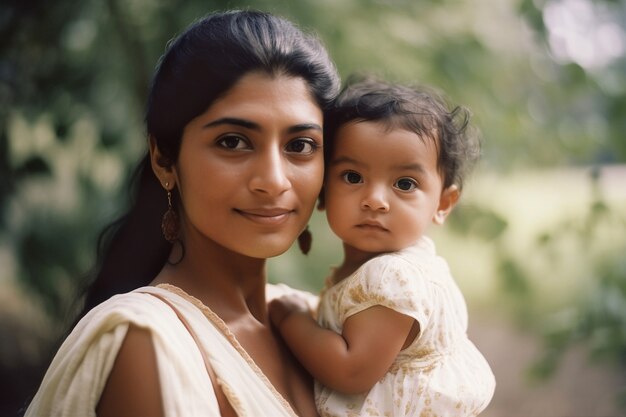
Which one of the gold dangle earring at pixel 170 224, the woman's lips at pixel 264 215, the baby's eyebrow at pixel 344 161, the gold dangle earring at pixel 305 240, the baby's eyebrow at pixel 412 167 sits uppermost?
the baby's eyebrow at pixel 412 167

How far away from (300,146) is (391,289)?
1.31 feet

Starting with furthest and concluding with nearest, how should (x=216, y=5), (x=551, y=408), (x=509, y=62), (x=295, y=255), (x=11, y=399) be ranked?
(x=551, y=408) < (x=11, y=399) < (x=509, y=62) < (x=295, y=255) < (x=216, y=5)

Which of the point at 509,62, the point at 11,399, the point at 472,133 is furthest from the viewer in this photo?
the point at 11,399

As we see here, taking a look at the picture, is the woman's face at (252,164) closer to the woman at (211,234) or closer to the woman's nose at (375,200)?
the woman at (211,234)

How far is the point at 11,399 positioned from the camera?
506 cm

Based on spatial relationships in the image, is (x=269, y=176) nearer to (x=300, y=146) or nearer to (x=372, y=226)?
(x=300, y=146)

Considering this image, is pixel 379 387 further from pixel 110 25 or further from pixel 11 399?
pixel 11 399

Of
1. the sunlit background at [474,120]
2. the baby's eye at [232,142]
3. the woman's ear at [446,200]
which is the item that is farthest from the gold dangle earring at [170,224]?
the sunlit background at [474,120]

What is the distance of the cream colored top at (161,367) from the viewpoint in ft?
4.79

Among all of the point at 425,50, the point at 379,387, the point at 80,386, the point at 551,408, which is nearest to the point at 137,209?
the point at 80,386

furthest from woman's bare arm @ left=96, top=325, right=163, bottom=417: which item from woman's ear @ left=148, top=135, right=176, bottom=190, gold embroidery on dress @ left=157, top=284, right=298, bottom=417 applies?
woman's ear @ left=148, top=135, right=176, bottom=190

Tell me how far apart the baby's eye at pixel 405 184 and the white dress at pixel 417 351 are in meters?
0.15

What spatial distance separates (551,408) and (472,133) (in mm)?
4291

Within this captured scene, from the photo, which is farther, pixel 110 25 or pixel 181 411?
pixel 110 25
